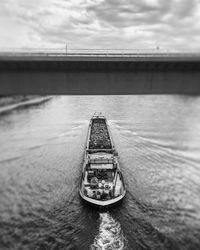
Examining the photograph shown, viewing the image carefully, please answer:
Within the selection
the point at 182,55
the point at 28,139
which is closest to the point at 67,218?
the point at 182,55

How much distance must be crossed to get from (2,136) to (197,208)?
39.8 meters

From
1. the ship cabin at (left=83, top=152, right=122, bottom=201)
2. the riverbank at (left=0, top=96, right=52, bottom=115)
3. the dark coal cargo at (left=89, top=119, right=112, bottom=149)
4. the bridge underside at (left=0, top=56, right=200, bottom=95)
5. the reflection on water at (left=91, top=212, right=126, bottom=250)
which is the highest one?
the bridge underside at (left=0, top=56, right=200, bottom=95)

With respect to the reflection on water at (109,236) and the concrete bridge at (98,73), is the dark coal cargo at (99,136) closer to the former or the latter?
the reflection on water at (109,236)

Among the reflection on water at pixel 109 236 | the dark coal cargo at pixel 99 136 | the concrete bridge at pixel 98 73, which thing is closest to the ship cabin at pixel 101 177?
the reflection on water at pixel 109 236

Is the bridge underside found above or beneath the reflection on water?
above

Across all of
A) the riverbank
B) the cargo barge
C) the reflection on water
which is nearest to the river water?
the reflection on water

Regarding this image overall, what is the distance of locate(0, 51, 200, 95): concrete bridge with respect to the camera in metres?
17.4

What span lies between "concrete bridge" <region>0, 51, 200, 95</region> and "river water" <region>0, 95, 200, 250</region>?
539 inches

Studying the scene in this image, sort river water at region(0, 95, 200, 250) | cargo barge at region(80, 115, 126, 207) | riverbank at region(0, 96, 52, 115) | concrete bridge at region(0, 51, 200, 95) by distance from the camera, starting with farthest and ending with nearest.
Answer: riverbank at region(0, 96, 52, 115), cargo barge at region(80, 115, 126, 207), river water at region(0, 95, 200, 250), concrete bridge at region(0, 51, 200, 95)

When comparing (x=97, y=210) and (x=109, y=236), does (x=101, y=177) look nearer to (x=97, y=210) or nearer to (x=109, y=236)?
(x=97, y=210)

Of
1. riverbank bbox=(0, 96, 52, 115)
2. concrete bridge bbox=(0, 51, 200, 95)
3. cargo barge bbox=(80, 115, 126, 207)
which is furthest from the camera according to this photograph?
riverbank bbox=(0, 96, 52, 115)

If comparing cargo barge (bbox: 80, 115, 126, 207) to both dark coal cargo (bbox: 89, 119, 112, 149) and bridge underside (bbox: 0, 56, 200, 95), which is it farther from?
bridge underside (bbox: 0, 56, 200, 95)

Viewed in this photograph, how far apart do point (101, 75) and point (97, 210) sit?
1543 cm

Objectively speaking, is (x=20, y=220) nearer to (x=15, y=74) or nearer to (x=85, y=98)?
(x=15, y=74)
